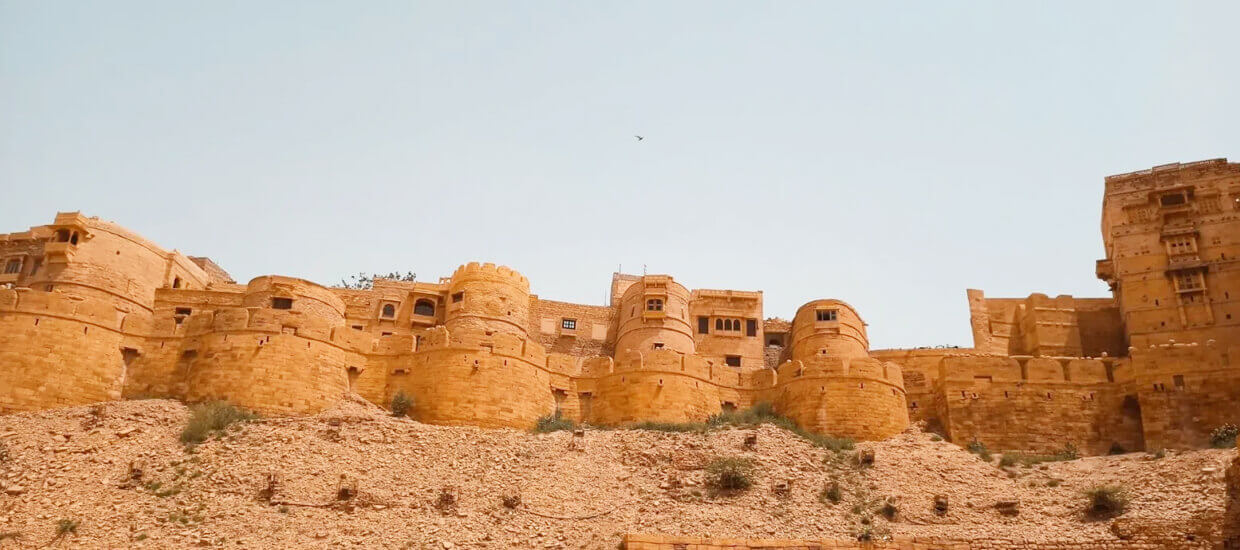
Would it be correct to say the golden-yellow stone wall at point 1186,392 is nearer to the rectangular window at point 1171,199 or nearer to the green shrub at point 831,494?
the green shrub at point 831,494

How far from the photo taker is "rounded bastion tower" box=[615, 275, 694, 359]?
38812 mm

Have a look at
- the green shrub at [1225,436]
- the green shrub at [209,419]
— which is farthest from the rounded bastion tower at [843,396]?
the green shrub at [209,419]

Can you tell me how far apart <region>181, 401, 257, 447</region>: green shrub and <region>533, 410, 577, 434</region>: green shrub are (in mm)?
8009

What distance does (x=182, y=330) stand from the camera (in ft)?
102

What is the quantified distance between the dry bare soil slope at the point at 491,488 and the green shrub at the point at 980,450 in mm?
612

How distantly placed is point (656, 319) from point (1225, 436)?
61.9 feet

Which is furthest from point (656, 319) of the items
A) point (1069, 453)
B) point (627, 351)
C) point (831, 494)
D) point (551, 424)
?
point (1069, 453)

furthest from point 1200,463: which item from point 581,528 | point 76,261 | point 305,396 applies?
point 76,261

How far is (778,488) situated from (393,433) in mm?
10206

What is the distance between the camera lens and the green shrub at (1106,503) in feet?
77.6

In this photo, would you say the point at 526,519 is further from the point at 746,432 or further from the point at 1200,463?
the point at 1200,463

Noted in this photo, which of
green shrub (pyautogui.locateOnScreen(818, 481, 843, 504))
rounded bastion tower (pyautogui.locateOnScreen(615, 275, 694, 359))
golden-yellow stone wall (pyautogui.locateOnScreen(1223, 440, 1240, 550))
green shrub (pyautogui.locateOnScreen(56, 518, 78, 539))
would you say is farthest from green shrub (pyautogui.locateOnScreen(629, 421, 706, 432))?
green shrub (pyautogui.locateOnScreen(56, 518, 78, 539))

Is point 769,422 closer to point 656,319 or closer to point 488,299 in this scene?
point 656,319

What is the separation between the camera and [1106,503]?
23812 mm
